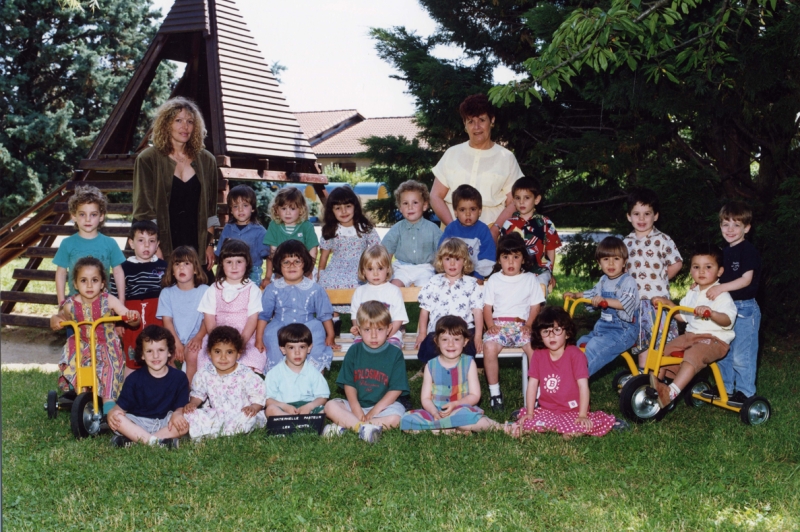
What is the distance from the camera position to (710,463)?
15.1ft

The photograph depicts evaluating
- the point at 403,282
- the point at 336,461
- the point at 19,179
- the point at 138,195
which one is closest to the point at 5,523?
the point at 336,461

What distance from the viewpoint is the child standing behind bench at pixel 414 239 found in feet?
22.9

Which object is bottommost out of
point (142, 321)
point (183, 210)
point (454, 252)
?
point (142, 321)

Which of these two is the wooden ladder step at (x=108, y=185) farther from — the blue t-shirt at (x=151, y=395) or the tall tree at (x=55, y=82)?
the tall tree at (x=55, y=82)

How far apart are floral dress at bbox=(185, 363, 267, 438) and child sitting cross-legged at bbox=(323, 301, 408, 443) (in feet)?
1.77

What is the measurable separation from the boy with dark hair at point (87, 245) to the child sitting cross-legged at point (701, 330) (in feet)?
14.1

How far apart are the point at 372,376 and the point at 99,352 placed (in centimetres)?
208

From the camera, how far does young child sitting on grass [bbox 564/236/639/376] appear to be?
605 cm

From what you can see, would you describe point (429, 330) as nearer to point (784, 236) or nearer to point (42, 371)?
point (784, 236)

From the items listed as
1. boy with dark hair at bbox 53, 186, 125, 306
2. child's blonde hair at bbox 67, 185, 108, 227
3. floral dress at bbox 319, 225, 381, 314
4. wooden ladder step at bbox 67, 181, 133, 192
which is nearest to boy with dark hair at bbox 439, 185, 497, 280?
floral dress at bbox 319, 225, 381, 314

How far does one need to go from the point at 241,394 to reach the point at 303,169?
793 centimetres

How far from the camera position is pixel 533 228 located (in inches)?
261

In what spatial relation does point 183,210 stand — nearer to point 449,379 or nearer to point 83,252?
point 83,252

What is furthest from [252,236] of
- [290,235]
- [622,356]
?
[622,356]
